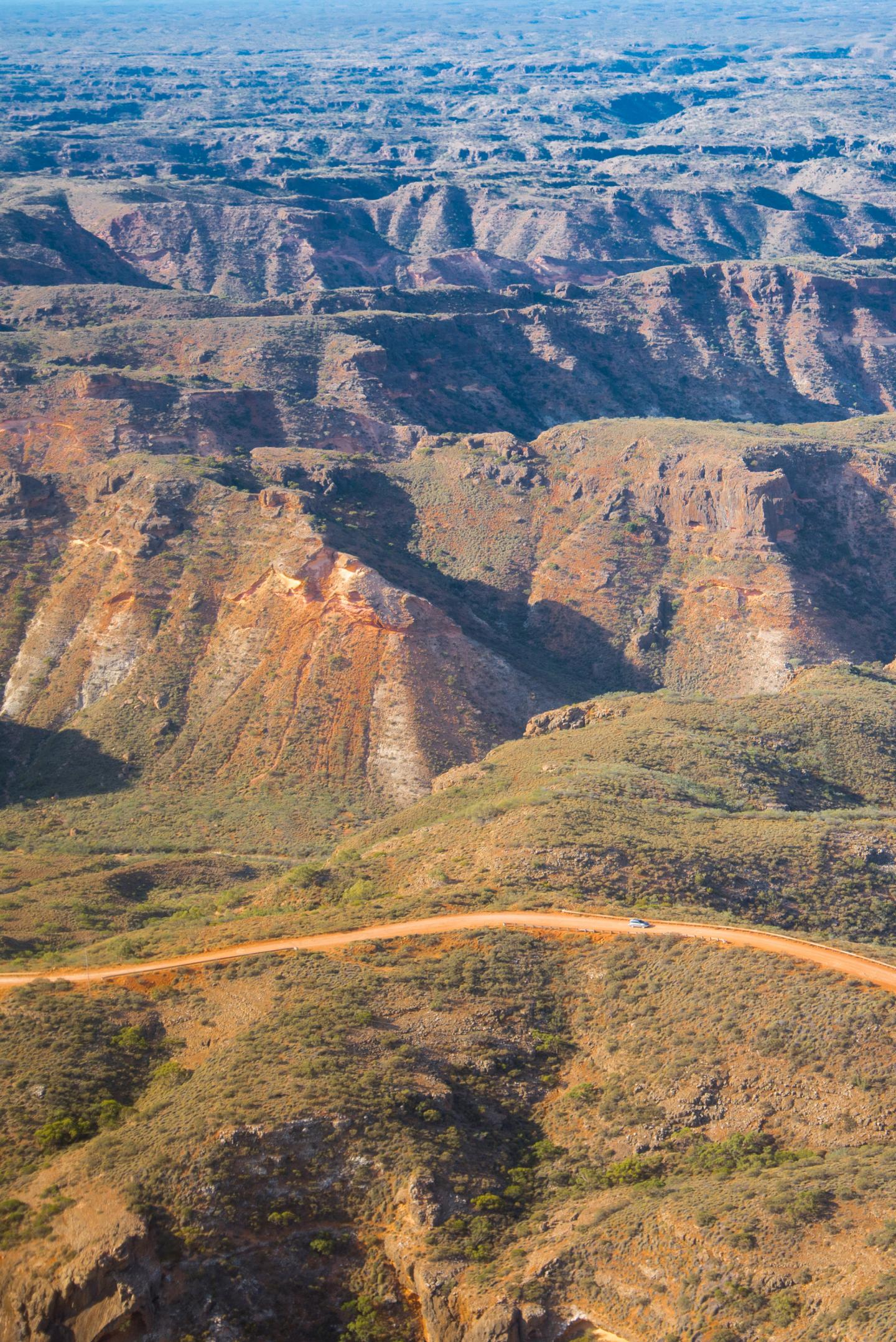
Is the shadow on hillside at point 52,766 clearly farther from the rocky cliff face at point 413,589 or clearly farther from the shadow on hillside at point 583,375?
the shadow on hillside at point 583,375

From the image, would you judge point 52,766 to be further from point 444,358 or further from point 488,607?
point 444,358

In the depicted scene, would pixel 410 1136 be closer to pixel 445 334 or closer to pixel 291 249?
pixel 445 334

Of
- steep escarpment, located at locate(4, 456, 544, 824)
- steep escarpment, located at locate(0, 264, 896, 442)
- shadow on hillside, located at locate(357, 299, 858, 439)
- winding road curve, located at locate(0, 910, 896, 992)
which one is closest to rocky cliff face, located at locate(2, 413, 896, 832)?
steep escarpment, located at locate(4, 456, 544, 824)

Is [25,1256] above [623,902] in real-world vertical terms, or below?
above

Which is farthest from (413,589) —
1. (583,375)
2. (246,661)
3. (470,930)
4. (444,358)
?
(583,375)

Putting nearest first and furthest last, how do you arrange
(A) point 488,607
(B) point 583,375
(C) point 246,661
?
(C) point 246,661
(A) point 488,607
(B) point 583,375

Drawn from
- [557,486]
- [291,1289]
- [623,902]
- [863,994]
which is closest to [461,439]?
[557,486]
